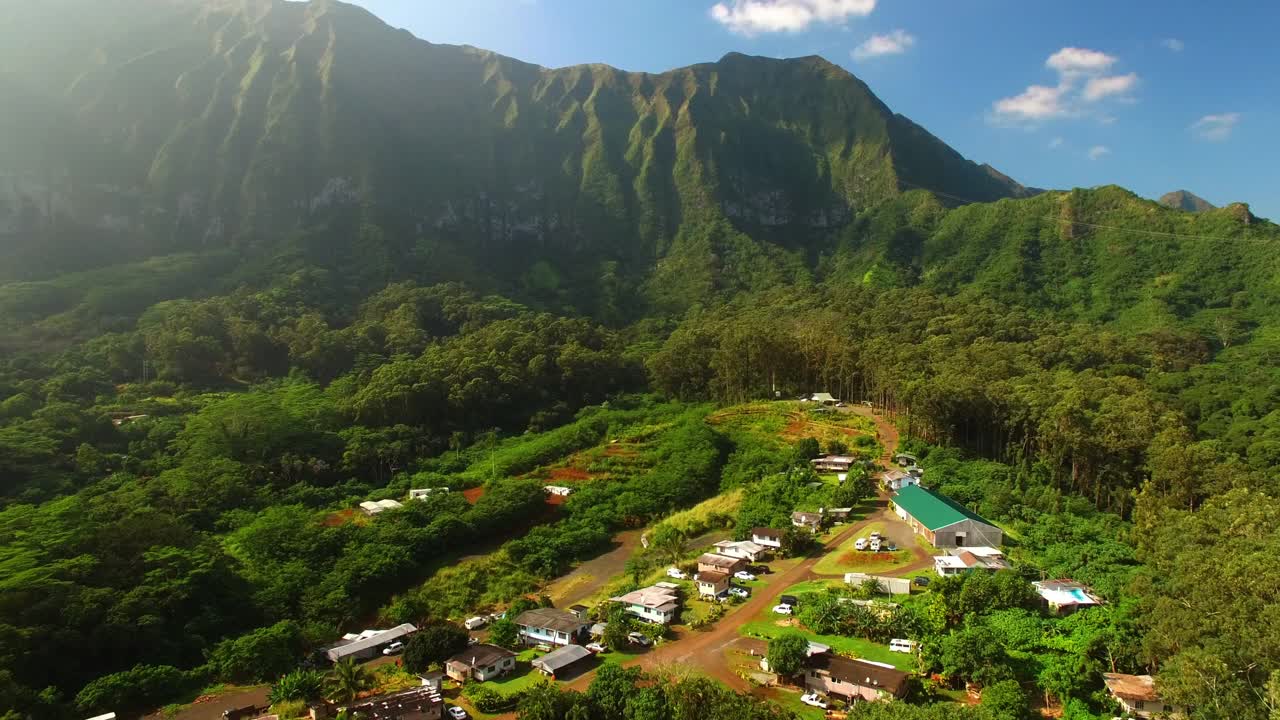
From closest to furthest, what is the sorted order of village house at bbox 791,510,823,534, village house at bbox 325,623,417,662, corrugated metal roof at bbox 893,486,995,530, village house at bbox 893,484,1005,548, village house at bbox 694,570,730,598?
village house at bbox 325,623,417,662 < village house at bbox 694,570,730,598 < village house at bbox 893,484,1005,548 < corrugated metal roof at bbox 893,486,995,530 < village house at bbox 791,510,823,534

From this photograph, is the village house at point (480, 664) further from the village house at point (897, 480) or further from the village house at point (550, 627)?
the village house at point (897, 480)

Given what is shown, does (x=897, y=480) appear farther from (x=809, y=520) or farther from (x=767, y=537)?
(x=767, y=537)

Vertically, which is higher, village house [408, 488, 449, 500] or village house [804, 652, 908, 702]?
village house [804, 652, 908, 702]

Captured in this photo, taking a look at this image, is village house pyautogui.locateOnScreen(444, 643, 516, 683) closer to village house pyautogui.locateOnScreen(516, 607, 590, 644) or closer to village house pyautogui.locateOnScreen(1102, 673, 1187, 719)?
village house pyautogui.locateOnScreen(516, 607, 590, 644)

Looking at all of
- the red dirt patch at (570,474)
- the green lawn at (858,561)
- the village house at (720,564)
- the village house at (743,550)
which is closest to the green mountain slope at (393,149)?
the red dirt patch at (570,474)

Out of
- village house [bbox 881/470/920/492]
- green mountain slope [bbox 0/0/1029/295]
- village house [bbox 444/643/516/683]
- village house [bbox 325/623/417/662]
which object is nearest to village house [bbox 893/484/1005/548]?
village house [bbox 881/470/920/492]

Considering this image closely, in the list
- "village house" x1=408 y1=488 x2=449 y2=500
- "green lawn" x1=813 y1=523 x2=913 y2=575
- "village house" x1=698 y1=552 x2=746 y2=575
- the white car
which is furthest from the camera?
"village house" x1=408 y1=488 x2=449 y2=500
